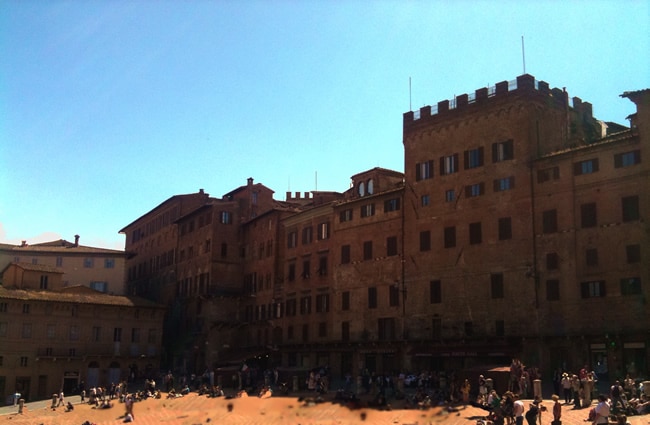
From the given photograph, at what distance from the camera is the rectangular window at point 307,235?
7156 cm

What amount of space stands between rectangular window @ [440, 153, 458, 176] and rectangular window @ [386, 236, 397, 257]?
701 centimetres

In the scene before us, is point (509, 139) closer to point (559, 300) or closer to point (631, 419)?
point (559, 300)

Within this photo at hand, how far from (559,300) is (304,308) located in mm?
27581

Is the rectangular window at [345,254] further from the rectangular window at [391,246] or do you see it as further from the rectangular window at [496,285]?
the rectangular window at [496,285]

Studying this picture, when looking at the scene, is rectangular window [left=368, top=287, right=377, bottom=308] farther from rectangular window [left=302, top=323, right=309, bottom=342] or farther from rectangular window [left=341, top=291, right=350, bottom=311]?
rectangular window [left=302, top=323, right=309, bottom=342]

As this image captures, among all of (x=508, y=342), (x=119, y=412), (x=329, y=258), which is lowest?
(x=119, y=412)

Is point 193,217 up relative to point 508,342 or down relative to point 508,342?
up

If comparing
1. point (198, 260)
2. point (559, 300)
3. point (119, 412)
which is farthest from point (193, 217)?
point (559, 300)

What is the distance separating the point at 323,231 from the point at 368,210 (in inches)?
268

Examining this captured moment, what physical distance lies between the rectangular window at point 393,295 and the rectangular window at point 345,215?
835cm

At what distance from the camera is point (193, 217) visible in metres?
88.2

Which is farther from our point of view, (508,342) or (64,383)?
(64,383)

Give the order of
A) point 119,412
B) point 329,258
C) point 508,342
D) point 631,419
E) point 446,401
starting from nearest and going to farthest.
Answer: point 631,419 < point 446,401 < point 119,412 < point 508,342 < point 329,258

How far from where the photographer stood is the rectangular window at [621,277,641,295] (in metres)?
45.4
